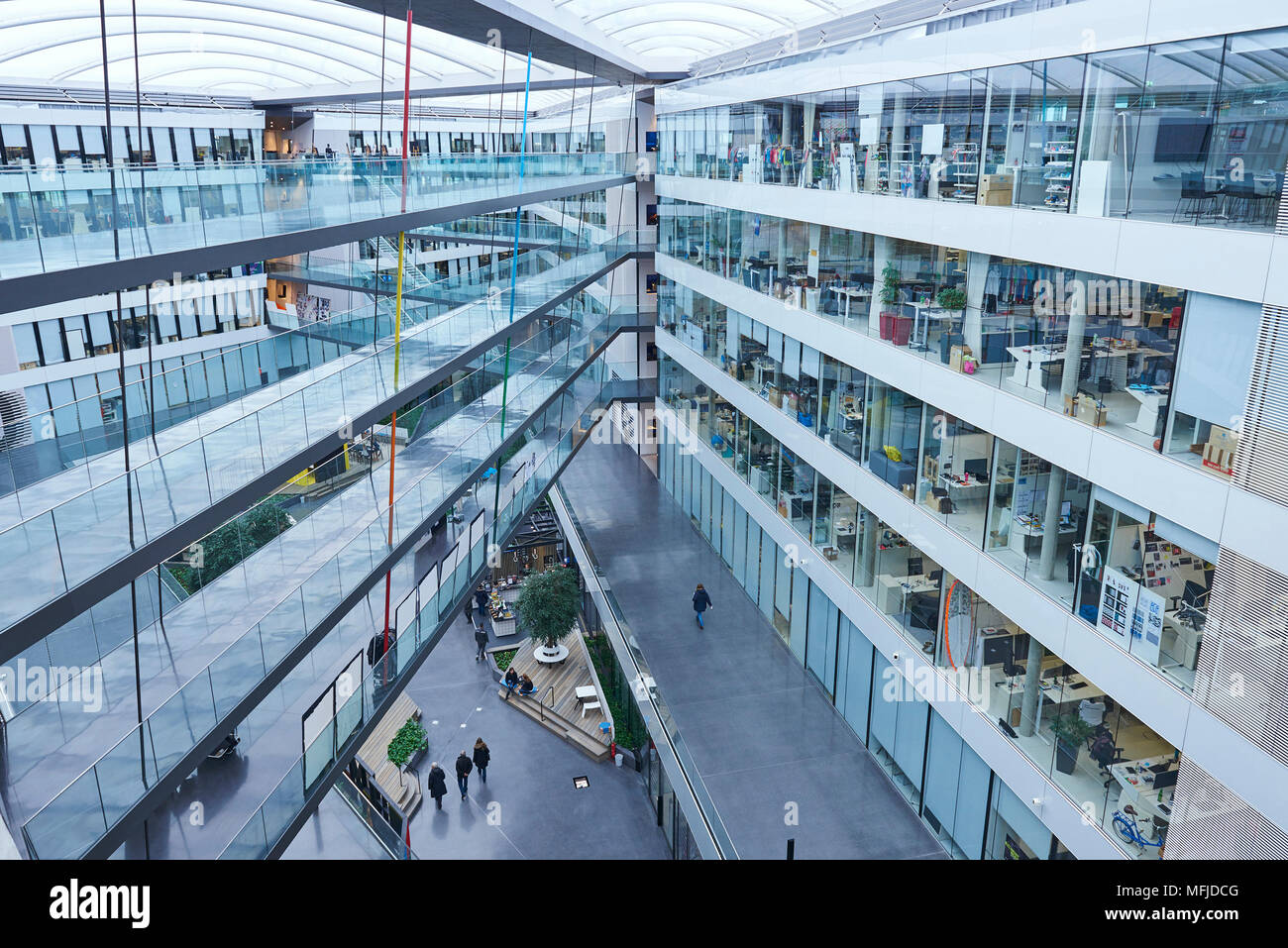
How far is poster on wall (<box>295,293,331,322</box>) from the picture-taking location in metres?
33.2

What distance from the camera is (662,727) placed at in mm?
15688

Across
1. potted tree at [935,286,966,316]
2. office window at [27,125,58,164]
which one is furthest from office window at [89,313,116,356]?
potted tree at [935,286,966,316]

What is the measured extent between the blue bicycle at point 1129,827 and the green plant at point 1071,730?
2.84 ft

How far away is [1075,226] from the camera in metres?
9.34

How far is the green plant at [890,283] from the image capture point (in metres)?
13.4

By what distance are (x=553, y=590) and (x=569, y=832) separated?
7.17 m

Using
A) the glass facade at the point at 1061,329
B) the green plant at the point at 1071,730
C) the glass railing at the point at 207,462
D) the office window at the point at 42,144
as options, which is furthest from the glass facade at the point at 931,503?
the office window at the point at 42,144

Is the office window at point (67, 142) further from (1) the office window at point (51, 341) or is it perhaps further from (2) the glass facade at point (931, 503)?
(2) the glass facade at point (931, 503)

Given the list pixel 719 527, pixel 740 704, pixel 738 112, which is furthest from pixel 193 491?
pixel 719 527

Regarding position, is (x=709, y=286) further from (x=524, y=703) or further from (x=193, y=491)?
(x=193, y=491)

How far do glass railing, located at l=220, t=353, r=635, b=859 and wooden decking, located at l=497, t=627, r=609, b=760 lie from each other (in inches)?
221

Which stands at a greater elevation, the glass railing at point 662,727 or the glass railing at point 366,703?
the glass railing at point 366,703

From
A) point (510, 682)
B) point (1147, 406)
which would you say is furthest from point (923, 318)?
point (510, 682)

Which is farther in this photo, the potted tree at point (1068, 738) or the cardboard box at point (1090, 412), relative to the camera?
the potted tree at point (1068, 738)
